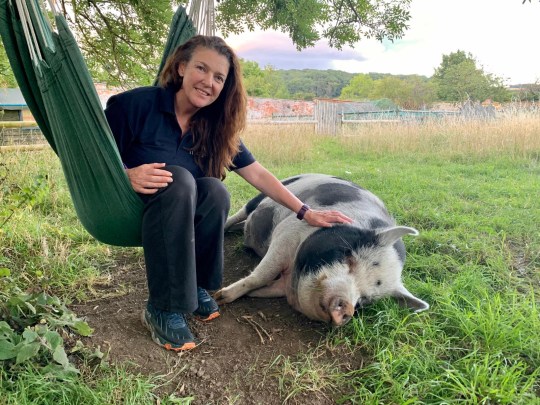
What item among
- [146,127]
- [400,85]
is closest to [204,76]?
[146,127]

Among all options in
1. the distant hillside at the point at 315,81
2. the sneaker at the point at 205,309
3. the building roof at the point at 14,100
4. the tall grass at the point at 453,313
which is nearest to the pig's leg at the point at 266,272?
the sneaker at the point at 205,309

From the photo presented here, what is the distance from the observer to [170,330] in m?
2.23

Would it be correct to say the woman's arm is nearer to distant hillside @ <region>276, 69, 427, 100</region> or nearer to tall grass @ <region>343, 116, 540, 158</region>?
tall grass @ <region>343, 116, 540, 158</region>

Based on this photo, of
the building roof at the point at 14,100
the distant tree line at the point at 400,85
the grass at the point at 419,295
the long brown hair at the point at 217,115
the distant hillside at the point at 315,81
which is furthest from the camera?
the distant hillside at the point at 315,81

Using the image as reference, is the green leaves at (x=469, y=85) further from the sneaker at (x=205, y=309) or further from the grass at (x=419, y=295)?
the sneaker at (x=205, y=309)

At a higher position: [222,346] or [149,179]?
[149,179]

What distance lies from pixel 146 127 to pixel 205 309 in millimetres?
1089

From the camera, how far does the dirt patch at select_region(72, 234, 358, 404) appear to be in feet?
6.48

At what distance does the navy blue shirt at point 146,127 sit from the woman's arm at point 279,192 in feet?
1.49

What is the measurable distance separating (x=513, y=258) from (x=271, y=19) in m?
2.78

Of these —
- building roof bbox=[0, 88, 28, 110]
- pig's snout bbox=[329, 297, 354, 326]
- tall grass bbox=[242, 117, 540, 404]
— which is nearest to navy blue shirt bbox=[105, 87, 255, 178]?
pig's snout bbox=[329, 297, 354, 326]

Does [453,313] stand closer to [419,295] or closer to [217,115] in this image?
[419,295]

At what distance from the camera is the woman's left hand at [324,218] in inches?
109

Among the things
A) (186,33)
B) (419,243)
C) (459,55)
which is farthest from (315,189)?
(459,55)
